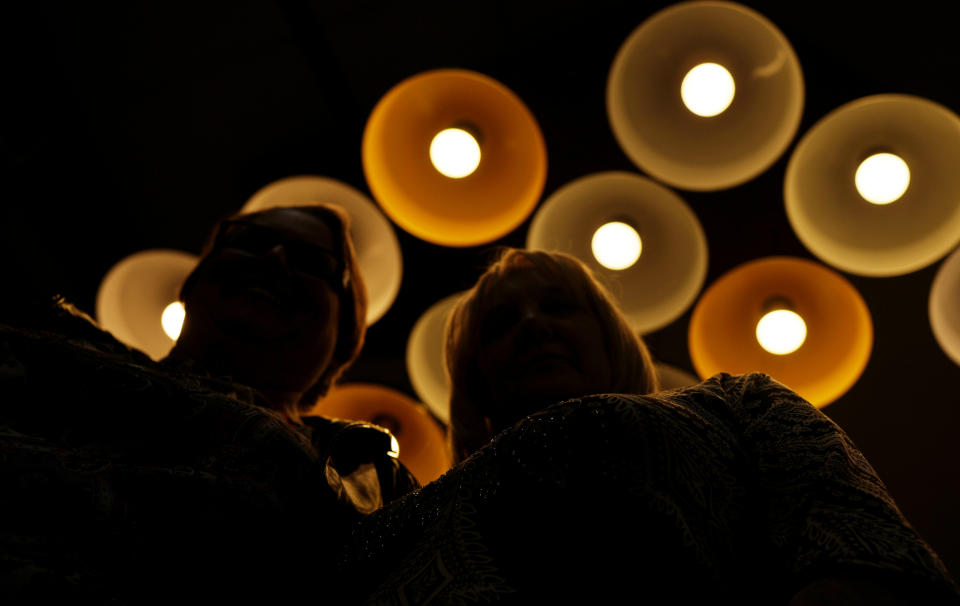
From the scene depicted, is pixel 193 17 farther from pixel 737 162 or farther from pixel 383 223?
pixel 737 162

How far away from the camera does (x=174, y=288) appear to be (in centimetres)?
212

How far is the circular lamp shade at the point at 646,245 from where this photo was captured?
5.95 ft

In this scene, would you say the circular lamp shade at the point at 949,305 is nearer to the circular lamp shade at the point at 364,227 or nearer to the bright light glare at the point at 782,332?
the bright light glare at the point at 782,332

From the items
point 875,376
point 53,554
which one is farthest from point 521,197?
point 875,376

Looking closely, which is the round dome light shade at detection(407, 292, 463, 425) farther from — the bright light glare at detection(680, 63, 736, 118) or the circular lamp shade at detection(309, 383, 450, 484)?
the bright light glare at detection(680, 63, 736, 118)

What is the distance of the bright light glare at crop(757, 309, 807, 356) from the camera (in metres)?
1.77

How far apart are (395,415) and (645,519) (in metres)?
1.61

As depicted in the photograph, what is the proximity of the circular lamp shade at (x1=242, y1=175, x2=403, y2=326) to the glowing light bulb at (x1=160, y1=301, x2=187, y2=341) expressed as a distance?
36cm

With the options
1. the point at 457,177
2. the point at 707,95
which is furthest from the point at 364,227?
the point at 707,95

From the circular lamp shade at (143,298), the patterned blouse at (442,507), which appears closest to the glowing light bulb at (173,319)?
the circular lamp shade at (143,298)

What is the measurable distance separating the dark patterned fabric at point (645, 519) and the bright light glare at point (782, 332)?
1082 millimetres

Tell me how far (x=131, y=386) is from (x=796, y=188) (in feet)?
4.78

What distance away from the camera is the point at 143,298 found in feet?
6.83

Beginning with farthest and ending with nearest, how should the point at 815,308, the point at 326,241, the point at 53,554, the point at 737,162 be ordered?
the point at 815,308 < the point at 737,162 < the point at 326,241 < the point at 53,554
